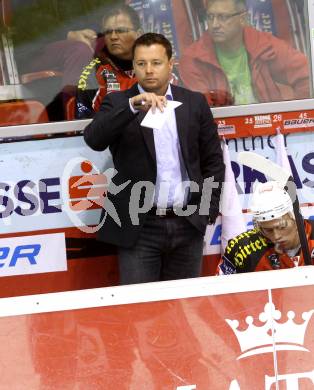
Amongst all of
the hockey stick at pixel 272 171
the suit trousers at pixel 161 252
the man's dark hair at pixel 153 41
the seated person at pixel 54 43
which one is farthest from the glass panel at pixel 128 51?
the hockey stick at pixel 272 171

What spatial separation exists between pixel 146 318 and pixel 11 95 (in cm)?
197

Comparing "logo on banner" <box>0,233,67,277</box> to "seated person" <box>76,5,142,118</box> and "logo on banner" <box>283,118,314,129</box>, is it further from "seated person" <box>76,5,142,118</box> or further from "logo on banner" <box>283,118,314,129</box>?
"logo on banner" <box>283,118,314,129</box>

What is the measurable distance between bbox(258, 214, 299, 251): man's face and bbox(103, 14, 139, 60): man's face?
1424 millimetres

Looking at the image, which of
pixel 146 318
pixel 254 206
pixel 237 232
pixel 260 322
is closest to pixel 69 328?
pixel 146 318

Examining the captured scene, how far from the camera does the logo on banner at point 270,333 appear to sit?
3.75 m

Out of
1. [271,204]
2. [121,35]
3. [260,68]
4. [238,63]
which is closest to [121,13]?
[121,35]

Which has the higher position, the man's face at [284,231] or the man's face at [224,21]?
the man's face at [224,21]

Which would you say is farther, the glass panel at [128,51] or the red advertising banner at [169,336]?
the glass panel at [128,51]

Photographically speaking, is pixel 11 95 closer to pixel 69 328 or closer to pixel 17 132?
pixel 17 132

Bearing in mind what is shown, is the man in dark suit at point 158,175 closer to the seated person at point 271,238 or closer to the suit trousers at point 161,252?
the suit trousers at point 161,252

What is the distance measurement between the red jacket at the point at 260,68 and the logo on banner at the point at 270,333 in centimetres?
187

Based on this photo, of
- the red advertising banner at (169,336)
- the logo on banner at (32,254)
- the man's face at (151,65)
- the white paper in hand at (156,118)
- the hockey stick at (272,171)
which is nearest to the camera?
the red advertising banner at (169,336)

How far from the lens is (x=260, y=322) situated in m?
3.76

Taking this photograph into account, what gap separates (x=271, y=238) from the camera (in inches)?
172
